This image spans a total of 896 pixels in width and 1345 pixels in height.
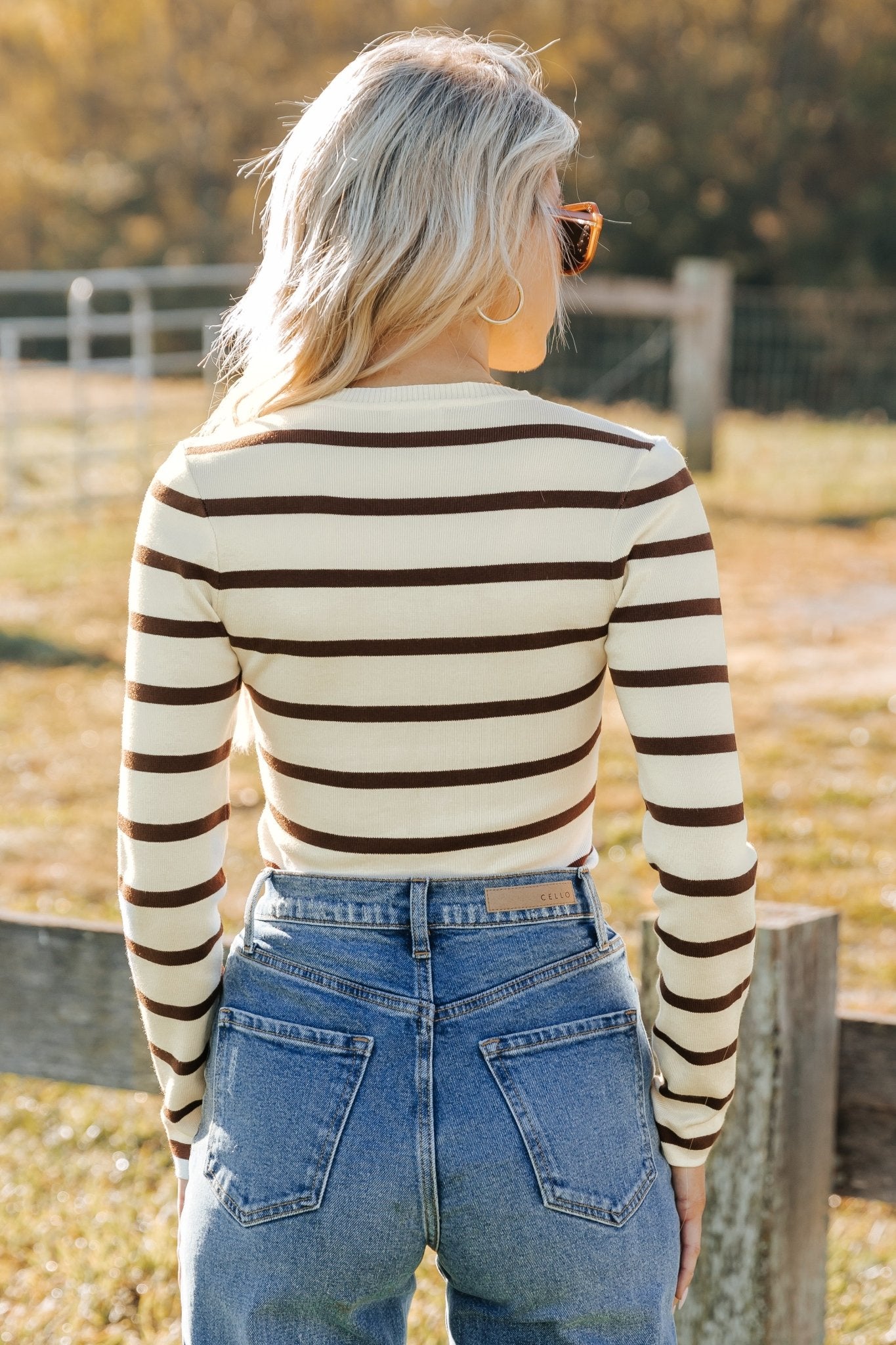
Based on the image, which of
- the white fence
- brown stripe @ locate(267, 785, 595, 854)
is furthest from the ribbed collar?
the white fence

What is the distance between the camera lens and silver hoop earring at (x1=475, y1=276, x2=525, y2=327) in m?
1.23

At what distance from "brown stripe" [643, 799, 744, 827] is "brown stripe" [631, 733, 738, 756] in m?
0.05

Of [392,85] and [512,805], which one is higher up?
[392,85]

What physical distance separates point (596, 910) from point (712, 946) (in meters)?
0.11

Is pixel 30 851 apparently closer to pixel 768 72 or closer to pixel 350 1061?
pixel 350 1061

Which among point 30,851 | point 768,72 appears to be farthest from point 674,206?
point 30,851

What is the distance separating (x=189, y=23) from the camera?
2467 centimetres

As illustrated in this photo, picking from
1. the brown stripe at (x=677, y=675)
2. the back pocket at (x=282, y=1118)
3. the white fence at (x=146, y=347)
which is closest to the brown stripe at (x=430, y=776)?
the brown stripe at (x=677, y=675)

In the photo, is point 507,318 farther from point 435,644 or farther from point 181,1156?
point 181,1156

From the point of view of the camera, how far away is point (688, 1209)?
1332mm

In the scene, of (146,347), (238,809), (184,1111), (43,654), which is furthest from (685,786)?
(146,347)

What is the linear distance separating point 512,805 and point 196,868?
11.8 inches

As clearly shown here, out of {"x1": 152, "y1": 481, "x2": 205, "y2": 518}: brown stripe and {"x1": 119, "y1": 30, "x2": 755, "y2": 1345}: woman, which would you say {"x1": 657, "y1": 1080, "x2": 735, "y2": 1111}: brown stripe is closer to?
{"x1": 119, "y1": 30, "x2": 755, "y2": 1345}: woman

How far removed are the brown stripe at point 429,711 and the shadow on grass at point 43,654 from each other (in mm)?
5270
